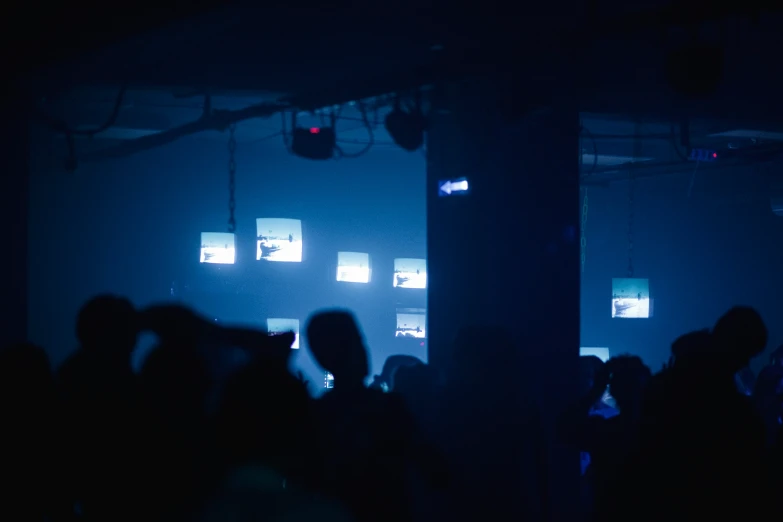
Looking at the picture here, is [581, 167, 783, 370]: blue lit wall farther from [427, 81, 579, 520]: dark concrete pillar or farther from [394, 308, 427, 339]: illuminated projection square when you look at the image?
[427, 81, 579, 520]: dark concrete pillar

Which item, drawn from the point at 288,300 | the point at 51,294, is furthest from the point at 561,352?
the point at 51,294

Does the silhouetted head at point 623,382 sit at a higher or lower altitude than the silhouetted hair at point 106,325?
lower

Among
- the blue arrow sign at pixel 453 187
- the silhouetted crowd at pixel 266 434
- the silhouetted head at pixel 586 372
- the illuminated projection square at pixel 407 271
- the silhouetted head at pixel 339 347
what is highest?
the blue arrow sign at pixel 453 187

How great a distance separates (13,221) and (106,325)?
10.9 ft

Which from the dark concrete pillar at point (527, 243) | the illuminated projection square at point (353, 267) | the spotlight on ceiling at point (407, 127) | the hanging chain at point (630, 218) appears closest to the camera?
the spotlight on ceiling at point (407, 127)

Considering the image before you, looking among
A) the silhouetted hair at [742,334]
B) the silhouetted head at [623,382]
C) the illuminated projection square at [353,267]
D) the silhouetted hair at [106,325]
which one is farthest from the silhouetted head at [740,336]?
the illuminated projection square at [353,267]

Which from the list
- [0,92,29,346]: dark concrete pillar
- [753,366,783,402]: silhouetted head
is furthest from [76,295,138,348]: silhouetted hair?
[753,366,783,402]: silhouetted head

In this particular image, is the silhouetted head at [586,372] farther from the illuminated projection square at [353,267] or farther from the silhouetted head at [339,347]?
the illuminated projection square at [353,267]

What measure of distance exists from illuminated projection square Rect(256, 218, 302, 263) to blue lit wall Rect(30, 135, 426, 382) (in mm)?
Result: 381

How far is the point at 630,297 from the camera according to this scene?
13602 millimetres

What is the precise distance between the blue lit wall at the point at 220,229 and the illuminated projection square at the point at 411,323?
1.12 feet

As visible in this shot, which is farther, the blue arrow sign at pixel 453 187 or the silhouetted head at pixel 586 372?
the blue arrow sign at pixel 453 187

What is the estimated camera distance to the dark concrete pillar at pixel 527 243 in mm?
6766

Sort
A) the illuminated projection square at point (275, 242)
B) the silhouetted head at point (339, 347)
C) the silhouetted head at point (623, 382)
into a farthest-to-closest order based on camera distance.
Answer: the illuminated projection square at point (275, 242)
the silhouetted head at point (623, 382)
the silhouetted head at point (339, 347)
